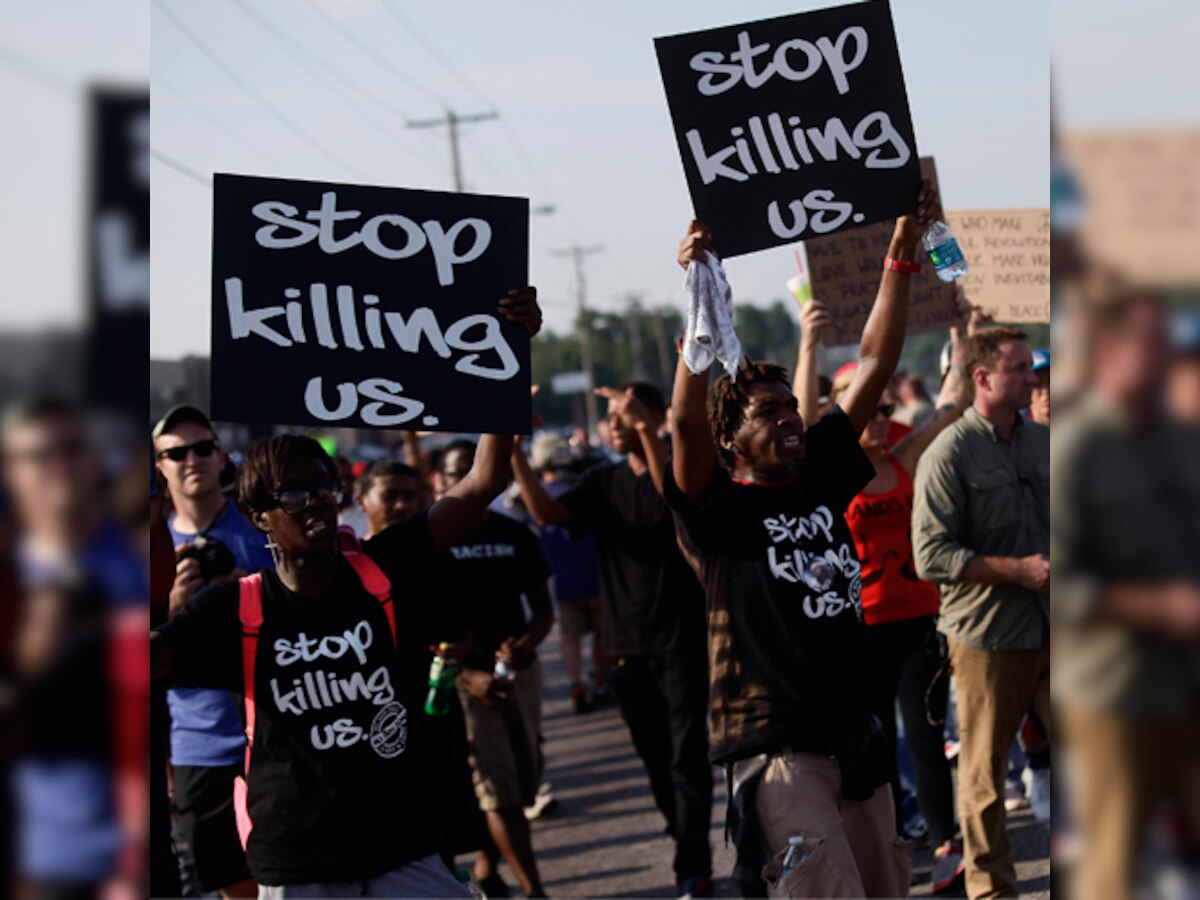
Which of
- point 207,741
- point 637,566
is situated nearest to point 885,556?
point 637,566

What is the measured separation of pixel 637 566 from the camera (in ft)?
21.6

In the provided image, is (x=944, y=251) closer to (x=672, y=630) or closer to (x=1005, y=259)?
(x=672, y=630)

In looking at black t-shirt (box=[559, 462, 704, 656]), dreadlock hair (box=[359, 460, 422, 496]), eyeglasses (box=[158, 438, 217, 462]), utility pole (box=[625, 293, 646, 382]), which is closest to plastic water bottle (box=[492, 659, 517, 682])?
black t-shirt (box=[559, 462, 704, 656])

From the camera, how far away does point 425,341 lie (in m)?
4.03

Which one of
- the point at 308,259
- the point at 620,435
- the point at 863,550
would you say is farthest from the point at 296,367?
the point at 863,550

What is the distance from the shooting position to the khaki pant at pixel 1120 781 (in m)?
1.06

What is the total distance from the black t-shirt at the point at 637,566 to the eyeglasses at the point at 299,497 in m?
3.03

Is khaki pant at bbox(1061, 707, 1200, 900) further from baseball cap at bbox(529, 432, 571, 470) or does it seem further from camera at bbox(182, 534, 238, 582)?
baseball cap at bbox(529, 432, 571, 470)

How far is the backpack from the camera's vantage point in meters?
3.45

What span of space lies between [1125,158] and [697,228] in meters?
3.05

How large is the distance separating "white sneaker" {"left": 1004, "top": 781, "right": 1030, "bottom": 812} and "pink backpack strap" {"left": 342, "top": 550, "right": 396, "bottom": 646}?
4792 mm

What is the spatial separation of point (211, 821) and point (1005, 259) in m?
5.34

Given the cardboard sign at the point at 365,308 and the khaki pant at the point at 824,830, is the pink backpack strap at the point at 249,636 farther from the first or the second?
the khaki pant at the point at 824,830

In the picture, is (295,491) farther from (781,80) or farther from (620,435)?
(620,435)
